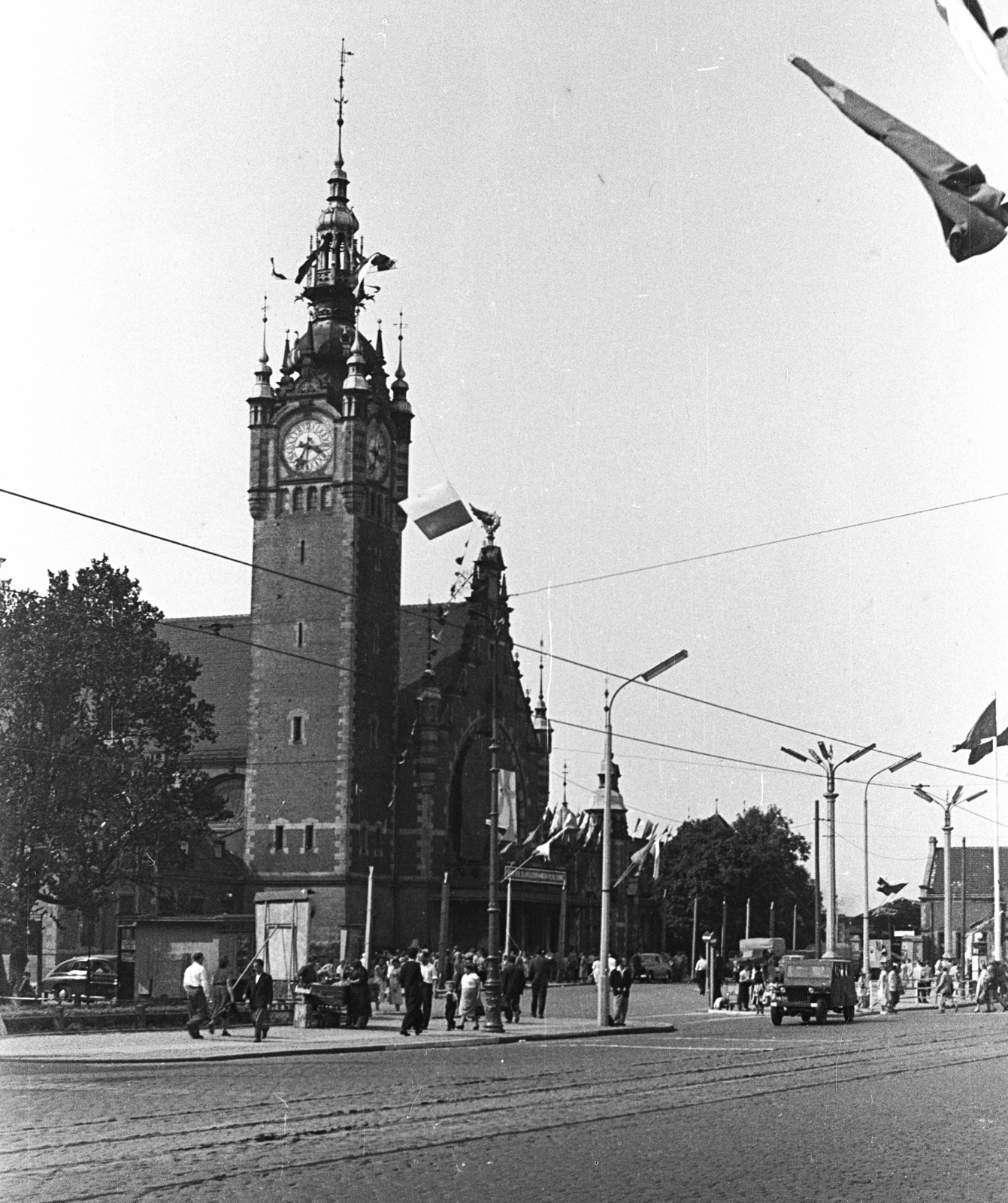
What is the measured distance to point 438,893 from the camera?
76.6 metres

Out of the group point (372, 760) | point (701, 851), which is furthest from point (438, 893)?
point (701, 851)

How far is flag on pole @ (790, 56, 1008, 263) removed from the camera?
836cm

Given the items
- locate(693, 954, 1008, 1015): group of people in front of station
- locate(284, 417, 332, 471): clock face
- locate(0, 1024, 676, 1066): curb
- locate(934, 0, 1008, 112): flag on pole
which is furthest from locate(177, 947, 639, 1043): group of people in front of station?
locate(284, 417, 332, 471): clock face

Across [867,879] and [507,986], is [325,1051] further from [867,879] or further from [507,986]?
[867,879]

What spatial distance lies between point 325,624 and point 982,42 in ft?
218

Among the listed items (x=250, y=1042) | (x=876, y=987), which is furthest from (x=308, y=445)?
(x=250, y=1042)

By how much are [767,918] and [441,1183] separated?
3789 inches

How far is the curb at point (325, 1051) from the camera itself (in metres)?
24.5

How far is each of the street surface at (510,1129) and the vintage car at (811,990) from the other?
13.7 metres

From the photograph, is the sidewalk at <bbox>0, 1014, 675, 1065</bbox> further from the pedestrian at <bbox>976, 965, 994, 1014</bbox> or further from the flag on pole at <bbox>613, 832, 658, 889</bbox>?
→ the pedestrian at <bbox>976, 965, 994, 1014</bbox>

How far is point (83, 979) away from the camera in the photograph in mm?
52969

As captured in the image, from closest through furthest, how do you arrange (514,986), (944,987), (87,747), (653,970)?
(514,986) → (87,747) → (944,987) → (653,970)

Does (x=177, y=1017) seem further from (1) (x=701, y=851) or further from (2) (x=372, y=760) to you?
(1) (x=701, y=851)

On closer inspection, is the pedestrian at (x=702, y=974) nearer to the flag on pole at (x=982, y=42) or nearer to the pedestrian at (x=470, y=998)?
the pedestrian at (x=470, y=998)
